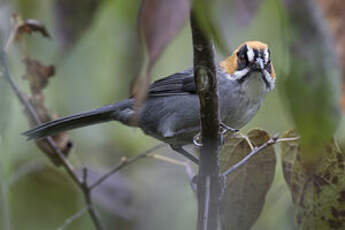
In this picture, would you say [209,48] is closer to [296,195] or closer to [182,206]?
[296,195]

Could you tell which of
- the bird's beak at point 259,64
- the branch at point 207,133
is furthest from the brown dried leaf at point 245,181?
the bird's beak at point 259,64

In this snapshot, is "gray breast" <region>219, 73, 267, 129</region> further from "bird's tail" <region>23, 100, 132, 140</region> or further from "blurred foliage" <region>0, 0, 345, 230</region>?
"bird's tail" <region>23, 100, 132, 140</region>

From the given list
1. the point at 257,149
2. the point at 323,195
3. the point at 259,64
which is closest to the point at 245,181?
the point at 257,149

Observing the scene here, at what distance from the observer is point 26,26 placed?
3020mm

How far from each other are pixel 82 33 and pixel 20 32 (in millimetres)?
1227

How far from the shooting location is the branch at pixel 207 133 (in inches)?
64.0

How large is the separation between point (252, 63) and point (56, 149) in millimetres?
1276

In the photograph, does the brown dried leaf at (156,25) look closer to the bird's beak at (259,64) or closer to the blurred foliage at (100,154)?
the blurred foliage at (100,154)

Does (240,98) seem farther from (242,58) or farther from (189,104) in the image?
(189,104)

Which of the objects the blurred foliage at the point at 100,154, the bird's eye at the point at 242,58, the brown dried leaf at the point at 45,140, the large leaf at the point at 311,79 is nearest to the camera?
the large leaf at the point at 311,79

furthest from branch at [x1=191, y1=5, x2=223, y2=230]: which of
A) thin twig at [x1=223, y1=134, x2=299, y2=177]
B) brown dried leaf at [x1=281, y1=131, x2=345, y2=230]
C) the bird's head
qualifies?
the bird's head

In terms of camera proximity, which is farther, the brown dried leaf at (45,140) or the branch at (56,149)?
the brown dried leaf at (45,140)

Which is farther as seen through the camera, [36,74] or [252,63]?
[252,63]

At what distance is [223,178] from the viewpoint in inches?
109
